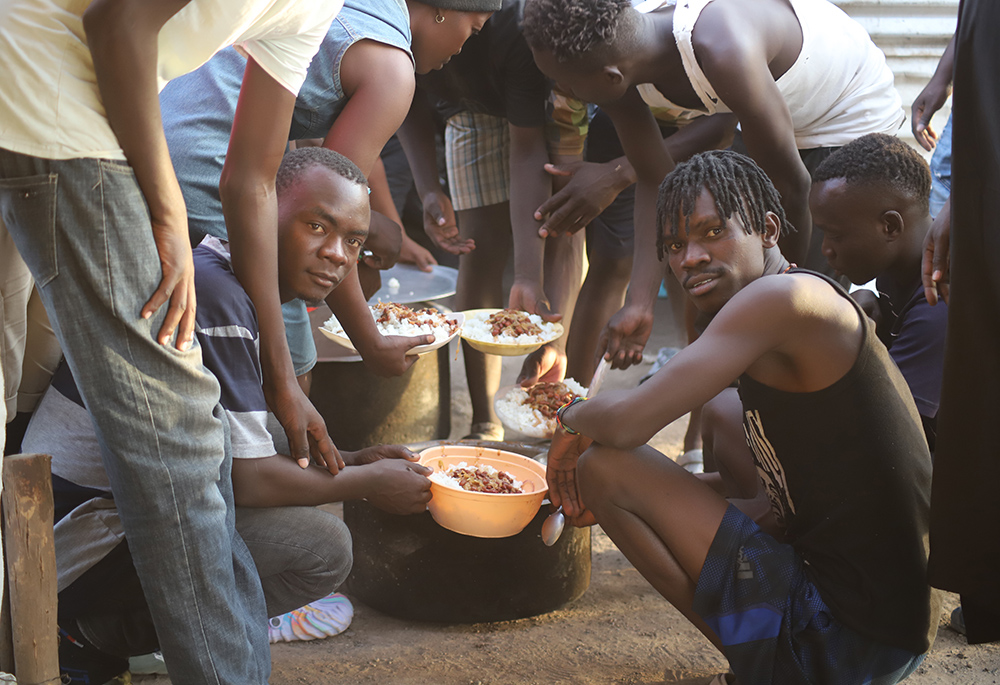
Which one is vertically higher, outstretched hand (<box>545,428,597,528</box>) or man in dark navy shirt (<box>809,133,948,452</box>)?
man in dark navy shirt (<box>809,133,948,452</box>)

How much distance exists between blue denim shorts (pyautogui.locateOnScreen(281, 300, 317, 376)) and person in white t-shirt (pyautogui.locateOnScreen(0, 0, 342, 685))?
764mm

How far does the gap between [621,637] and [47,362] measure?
59.6 inches

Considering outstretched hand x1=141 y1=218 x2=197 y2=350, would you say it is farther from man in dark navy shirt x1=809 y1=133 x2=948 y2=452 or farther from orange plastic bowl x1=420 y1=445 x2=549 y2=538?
man in dark navy shirt x1=809 y1=133 x2=948 y2=452

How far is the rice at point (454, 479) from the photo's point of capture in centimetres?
213

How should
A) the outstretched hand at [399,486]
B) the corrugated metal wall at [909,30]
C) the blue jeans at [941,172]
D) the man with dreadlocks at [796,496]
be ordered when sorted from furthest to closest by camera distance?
1. the corrugated metal wall at [909,30]
2. the blue jeans at [941,172]
3. the outstretched hand at [399,486]
4. the man with dreadlocks at [796,496]

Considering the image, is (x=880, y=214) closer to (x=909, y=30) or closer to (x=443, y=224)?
(x=443, y=224)

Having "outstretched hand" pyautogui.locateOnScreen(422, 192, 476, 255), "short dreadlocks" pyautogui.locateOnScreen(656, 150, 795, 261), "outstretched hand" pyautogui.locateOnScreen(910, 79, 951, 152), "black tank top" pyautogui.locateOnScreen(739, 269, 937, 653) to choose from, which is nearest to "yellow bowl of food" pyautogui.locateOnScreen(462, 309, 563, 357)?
"outstretched hand" pyautogui.locateOnScreen(422, 192, 476, 255)

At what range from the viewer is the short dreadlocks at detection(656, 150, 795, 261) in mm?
1866

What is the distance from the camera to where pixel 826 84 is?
9.14ft

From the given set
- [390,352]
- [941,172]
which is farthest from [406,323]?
[941,172]

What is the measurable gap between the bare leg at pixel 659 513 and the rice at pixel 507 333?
1005 millimetres

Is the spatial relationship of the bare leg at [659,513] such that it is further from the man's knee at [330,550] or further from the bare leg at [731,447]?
the man's knee at [330,550]

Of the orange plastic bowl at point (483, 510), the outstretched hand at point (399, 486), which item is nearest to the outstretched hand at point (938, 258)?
the orange plastic bowl at point (483, 510)

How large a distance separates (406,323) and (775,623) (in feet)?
5.06
